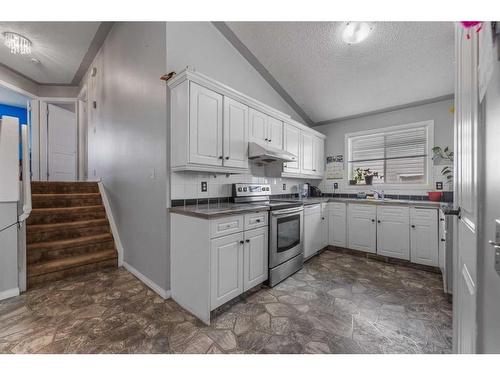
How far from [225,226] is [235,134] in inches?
45.3

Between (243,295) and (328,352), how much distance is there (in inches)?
36.8

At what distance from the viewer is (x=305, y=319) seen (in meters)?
1.76

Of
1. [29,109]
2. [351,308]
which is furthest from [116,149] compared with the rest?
[351,308]

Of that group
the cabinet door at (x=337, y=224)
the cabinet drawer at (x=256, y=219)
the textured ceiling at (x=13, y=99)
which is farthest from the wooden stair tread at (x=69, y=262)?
the textured ceiling at (x=13, y=99)

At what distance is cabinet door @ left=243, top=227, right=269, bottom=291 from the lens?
80.6 inches

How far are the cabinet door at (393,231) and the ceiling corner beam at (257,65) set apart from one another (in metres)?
2.32

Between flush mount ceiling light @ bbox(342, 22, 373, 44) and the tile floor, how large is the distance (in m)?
2.83

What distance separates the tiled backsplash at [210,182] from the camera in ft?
7.29

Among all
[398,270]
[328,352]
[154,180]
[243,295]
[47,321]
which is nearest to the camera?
[328,352]

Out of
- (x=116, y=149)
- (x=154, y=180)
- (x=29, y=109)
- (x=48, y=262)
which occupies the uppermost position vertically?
(x=29, y=109)

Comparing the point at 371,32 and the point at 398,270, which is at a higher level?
the point at 371,32

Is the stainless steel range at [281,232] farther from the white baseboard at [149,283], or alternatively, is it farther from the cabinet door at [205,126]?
the white baseboard at [149,283]

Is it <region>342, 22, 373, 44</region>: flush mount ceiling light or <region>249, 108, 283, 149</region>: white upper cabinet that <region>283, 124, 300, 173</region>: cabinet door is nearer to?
<region>249, 108, 283, 149</region>: white upper cabinet

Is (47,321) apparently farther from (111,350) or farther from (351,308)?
(351,308)
